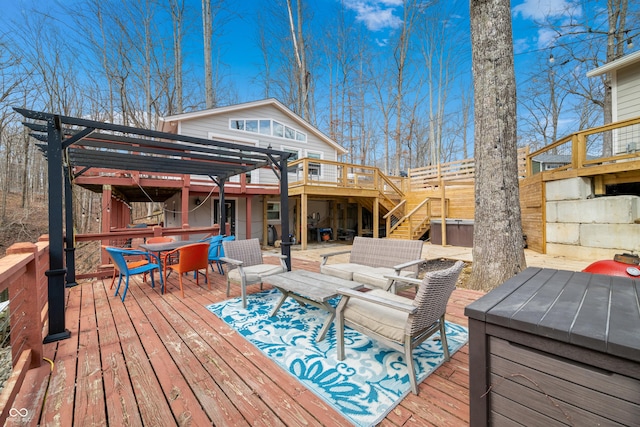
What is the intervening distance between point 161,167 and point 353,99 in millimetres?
16307

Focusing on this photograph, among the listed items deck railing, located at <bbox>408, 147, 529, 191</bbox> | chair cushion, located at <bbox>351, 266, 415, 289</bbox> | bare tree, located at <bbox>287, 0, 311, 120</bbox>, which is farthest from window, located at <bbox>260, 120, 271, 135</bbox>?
chair cushion, located at <bbox>351, 266, 415, 289</bbox>

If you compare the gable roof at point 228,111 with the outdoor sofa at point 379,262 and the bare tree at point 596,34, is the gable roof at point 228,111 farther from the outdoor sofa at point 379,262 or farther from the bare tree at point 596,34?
the bare tree at point 596,34

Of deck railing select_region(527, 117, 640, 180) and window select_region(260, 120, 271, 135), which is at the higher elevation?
window select_region(260, 120, 271, 135)

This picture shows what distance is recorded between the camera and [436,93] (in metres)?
19.0

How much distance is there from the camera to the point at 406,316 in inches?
82.7

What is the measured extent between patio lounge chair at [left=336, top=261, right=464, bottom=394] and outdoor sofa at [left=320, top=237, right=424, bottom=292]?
2.98 ft

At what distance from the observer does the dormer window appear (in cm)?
1103

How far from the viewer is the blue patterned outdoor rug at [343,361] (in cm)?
177

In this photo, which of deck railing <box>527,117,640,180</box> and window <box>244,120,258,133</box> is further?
window <box>244,120,258,133</box>

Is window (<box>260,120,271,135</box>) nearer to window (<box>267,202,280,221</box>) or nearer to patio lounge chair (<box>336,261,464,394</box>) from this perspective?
window (<box>267,202,280,221</box>)

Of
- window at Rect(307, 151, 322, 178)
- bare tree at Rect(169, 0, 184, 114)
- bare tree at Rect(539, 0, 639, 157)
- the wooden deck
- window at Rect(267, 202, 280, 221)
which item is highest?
bare tree at Rect(169, 0, 184, 114)

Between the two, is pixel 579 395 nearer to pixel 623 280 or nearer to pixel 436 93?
pixel 623 280

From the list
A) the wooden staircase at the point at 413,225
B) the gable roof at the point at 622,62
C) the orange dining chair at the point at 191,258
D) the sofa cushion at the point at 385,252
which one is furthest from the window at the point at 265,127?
the gable roof at the point at 622,62

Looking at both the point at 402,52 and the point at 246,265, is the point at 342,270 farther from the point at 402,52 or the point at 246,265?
the point at 402,52
